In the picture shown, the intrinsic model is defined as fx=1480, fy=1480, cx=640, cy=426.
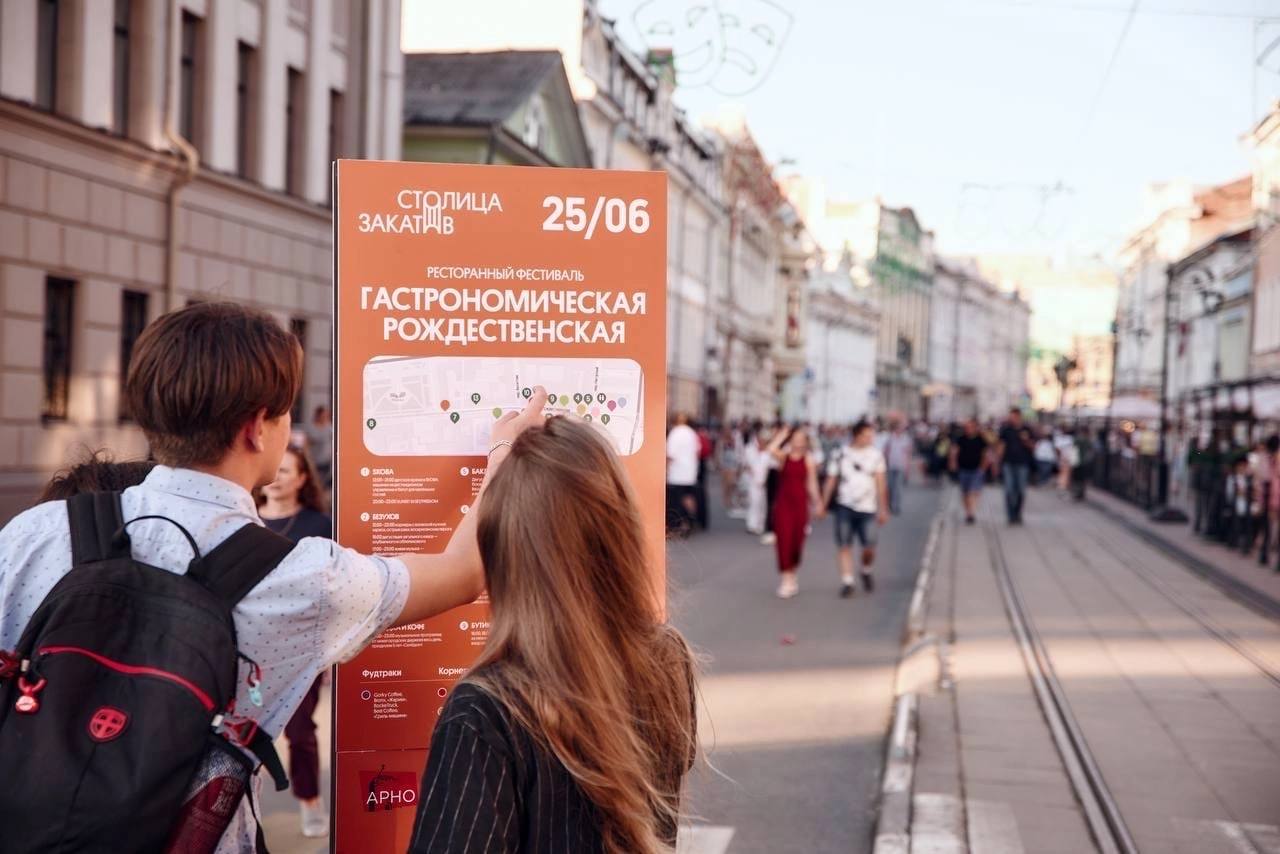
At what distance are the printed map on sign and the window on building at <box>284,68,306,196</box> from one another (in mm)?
20664

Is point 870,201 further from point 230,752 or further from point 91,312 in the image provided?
point 230,752

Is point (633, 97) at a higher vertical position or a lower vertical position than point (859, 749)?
higher

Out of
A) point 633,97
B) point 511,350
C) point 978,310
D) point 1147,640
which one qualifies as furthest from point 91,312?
point 978,310

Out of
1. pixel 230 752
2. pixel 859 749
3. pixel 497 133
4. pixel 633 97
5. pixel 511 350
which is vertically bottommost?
pixel 859 749

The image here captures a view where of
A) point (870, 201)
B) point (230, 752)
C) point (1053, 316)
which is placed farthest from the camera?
point (1053, 316)

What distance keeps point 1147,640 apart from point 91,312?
12103 mm

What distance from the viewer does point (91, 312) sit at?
1722 cm

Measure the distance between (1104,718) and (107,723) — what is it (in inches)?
304

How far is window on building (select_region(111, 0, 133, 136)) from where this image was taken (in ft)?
58.9

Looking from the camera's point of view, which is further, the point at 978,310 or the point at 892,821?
the point at 978,310

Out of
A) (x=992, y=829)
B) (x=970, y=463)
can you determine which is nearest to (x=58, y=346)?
(x=992, y=829)

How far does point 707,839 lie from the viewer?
6.29 meters

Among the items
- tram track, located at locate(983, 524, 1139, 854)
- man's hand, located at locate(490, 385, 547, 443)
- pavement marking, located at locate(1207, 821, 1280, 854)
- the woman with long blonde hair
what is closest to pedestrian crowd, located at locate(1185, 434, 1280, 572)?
tram track, located at locate(983, 524, 1139, 854)

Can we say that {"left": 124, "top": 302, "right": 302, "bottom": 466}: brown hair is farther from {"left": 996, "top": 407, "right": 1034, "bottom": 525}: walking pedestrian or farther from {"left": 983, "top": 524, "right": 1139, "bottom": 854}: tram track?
{"left": 996, "top": 407, "right": 1034, "bottom": 525}: walking pedestrian
